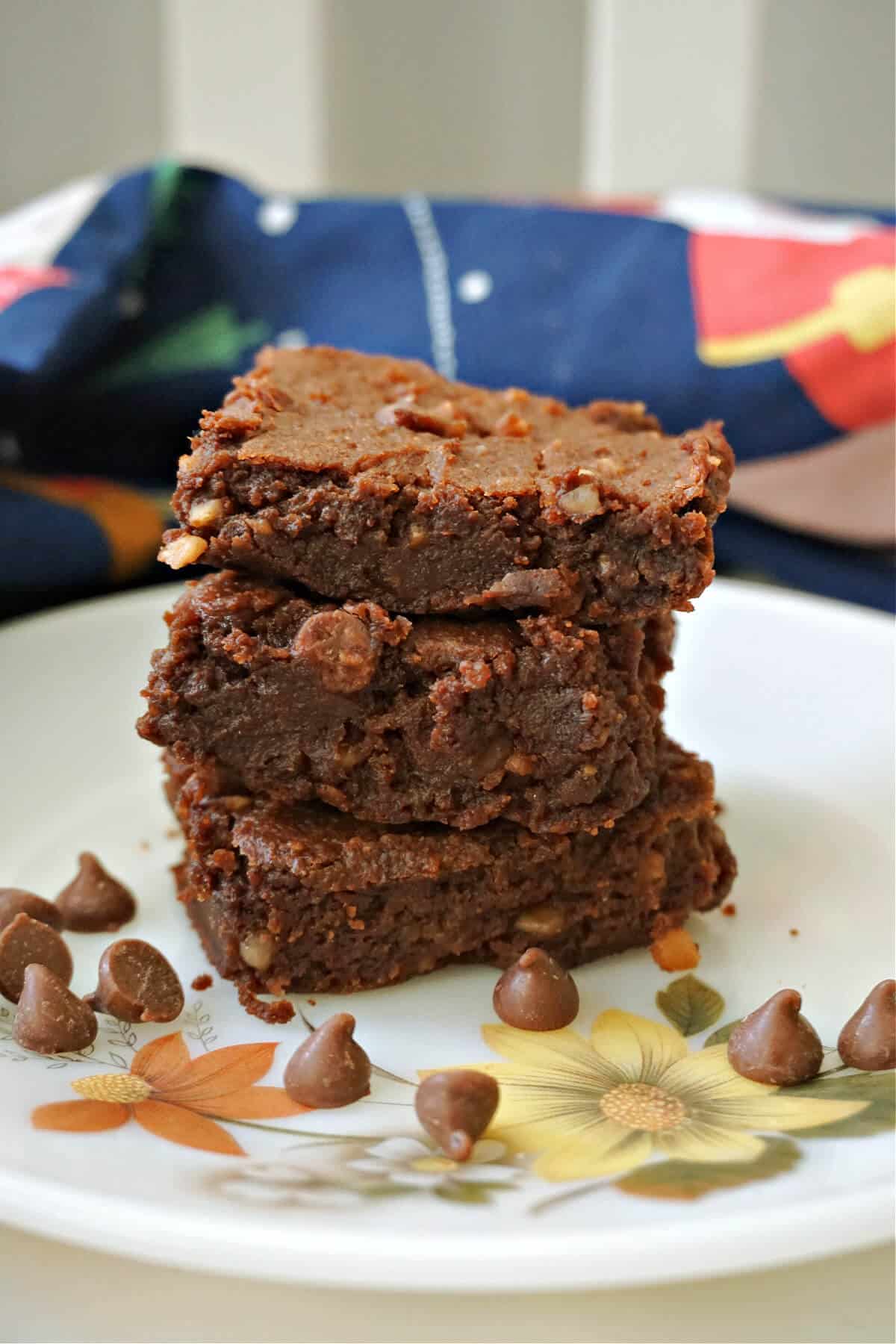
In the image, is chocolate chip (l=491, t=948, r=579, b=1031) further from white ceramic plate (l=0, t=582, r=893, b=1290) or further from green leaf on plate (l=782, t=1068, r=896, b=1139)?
green leaf on plate (l=782, t=1068, r=896, b=1139)

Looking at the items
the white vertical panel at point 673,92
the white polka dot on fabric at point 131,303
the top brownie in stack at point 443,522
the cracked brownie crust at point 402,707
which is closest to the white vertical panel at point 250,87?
the white vertical panel at point 673,92

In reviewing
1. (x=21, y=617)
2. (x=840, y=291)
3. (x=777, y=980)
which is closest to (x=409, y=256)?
(x=840, y=291)

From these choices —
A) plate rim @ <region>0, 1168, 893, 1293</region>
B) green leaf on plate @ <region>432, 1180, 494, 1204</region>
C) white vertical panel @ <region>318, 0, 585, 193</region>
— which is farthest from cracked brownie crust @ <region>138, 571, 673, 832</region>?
white vertical panel @ <region>318, 0, 585, 193</region>

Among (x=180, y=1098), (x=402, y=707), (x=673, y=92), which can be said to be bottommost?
(x=180, y=1098)

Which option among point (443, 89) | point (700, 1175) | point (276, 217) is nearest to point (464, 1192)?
point (700, 1175)

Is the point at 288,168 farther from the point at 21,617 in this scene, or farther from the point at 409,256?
the point at 21,617

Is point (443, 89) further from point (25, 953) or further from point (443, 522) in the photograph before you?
point (25, 953)

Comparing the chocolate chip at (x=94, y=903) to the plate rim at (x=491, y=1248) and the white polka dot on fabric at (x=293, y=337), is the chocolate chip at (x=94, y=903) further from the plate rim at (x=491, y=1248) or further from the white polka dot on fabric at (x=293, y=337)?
the white polka dot on fabric at (x=293, y=337)
